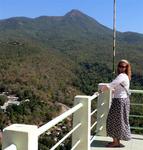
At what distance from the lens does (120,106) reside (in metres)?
4.77

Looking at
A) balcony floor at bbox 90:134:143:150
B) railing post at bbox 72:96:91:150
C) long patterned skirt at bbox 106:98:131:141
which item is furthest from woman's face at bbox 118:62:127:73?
balcony floor at bbox 90:134:143:150

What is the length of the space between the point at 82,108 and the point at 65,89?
65374 mm

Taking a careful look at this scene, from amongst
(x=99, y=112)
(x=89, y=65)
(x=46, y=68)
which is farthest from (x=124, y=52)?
(x=99, y=112)

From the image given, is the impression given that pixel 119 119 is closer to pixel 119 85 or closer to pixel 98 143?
pixel 119 85

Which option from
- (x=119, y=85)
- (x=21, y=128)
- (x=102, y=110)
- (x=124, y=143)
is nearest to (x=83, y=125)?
(x=119, y=85)

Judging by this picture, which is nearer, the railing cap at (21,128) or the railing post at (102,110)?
the railing cap at (21,128)

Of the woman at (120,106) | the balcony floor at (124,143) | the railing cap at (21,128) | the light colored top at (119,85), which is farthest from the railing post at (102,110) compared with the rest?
the railing cap at (21,128)

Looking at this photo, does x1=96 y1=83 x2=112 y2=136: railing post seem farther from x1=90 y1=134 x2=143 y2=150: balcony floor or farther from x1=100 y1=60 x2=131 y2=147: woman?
x1=100 y1=60 x2=131 y2=147: woman

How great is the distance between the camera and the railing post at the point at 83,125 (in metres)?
3.93

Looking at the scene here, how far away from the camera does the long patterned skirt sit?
4.78m

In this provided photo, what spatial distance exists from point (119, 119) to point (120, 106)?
6.9 inches

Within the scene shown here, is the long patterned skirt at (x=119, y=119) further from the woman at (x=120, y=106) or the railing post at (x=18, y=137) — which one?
the railing post at (x=18, y=137)

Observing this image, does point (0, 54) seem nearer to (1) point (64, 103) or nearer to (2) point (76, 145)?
(1) point (64, 103)

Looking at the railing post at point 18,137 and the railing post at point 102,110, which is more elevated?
the railing post at point 18,137
